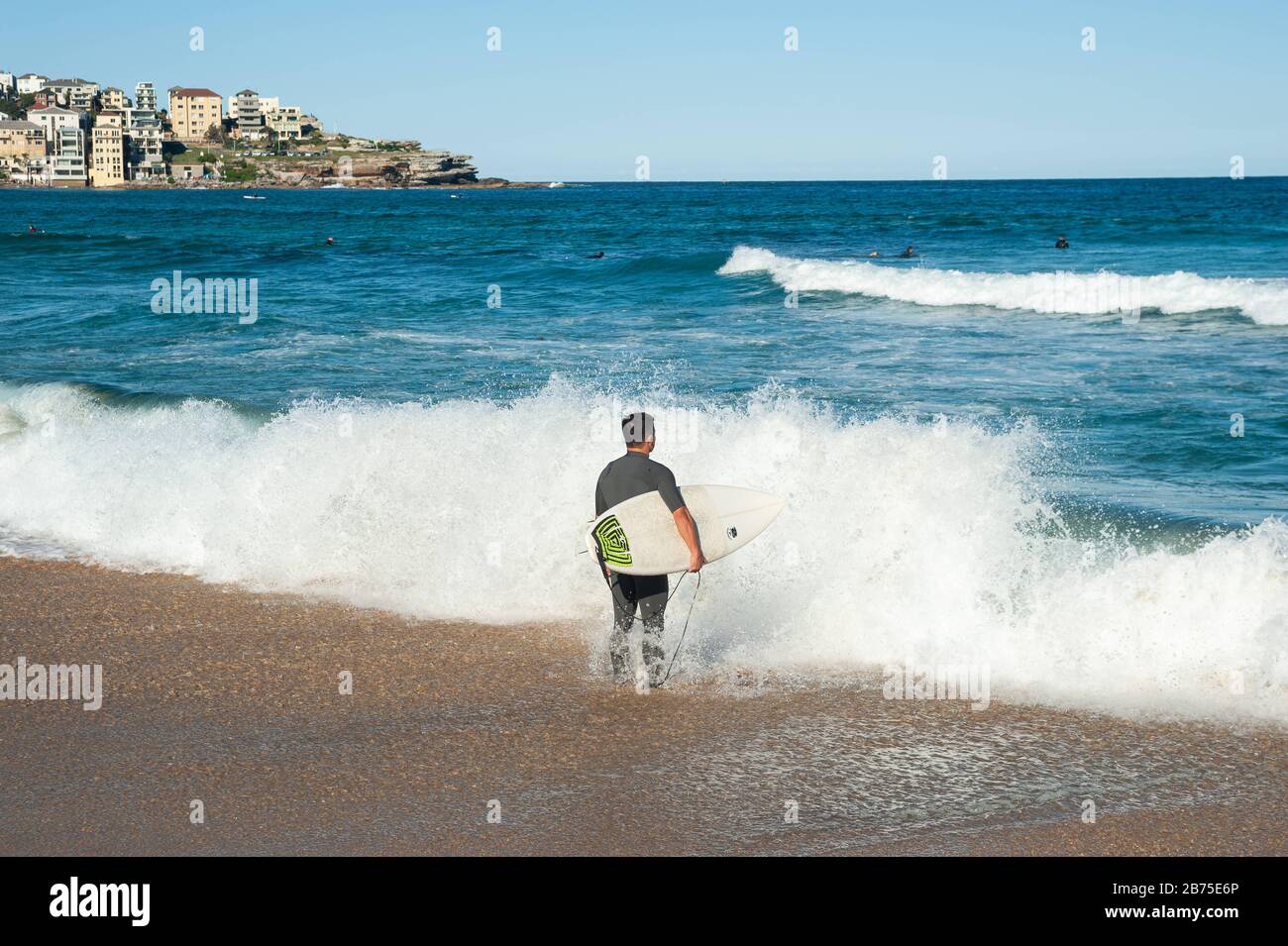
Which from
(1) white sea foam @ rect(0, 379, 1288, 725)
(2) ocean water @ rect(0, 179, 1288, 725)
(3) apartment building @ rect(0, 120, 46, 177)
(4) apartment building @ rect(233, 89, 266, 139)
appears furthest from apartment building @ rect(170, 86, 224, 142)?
(1) white sea foam @ rect(0, 379, 1288, 725)

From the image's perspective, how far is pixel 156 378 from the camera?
1720cm

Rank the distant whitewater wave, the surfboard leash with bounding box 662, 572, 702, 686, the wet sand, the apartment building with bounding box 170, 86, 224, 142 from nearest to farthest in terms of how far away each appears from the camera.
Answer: the wet sand < the surfboard leash with bounding box 662, 572, 702, 686 < the distant whitewater wave < the apartment building with bounding box 170, 86, 224, 142

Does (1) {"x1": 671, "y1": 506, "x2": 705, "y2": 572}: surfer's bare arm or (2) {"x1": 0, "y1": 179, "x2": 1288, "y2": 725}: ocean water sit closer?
(1) {"x1": 671, "y1": 506, "x2": 705, "y2": 572}: surfer's bare arm

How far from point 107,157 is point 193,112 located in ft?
128

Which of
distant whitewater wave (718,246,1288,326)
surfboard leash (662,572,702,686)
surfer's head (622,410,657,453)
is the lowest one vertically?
surfboard leash (662,572,702,686)

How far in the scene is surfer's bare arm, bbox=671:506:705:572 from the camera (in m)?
6.61

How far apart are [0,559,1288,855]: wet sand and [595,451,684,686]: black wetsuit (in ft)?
0.67

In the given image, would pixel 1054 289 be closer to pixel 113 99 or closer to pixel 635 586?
pixel 635 586

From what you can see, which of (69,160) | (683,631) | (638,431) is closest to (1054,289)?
(683,631)

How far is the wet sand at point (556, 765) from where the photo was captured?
5227mm

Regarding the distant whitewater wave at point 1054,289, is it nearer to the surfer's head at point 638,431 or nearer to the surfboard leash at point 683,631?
the surfboard leash at point 683,631

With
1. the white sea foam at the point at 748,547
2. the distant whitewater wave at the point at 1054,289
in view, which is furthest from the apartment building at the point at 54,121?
the white sea foam at the point at 748,547

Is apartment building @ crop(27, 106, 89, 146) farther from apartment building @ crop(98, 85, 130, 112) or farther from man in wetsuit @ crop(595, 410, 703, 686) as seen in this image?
man in wetsuit @ crop(595, 410, 703, 686)

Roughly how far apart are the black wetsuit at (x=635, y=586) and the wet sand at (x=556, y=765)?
0.20 m
